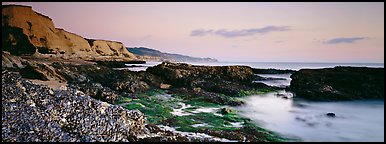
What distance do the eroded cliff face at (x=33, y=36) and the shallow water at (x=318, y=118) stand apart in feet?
147

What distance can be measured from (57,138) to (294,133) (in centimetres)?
891

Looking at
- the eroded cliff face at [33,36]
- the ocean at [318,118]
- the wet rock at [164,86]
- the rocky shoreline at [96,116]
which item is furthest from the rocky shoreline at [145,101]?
the eroded cliff face at [33,36]

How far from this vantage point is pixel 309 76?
2309 cm

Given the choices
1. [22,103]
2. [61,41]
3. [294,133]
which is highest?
[61,41]

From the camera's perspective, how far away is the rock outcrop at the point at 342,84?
19.5 m

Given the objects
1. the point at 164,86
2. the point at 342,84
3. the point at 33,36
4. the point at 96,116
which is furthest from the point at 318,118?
the point at 33,36

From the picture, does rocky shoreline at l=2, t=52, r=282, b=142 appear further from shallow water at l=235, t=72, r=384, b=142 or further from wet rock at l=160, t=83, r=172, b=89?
wet rock at l=160, t=83, r=172, b=89

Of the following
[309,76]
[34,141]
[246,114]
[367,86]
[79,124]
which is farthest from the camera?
[309,76]

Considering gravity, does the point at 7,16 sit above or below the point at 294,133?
above

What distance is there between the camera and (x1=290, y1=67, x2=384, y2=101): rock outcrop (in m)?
19.5

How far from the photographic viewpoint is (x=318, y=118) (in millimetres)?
14328

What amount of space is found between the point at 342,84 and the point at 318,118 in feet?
27.8

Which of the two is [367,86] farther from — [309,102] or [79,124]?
[79,124]

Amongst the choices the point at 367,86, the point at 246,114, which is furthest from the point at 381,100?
the point at 246,114
